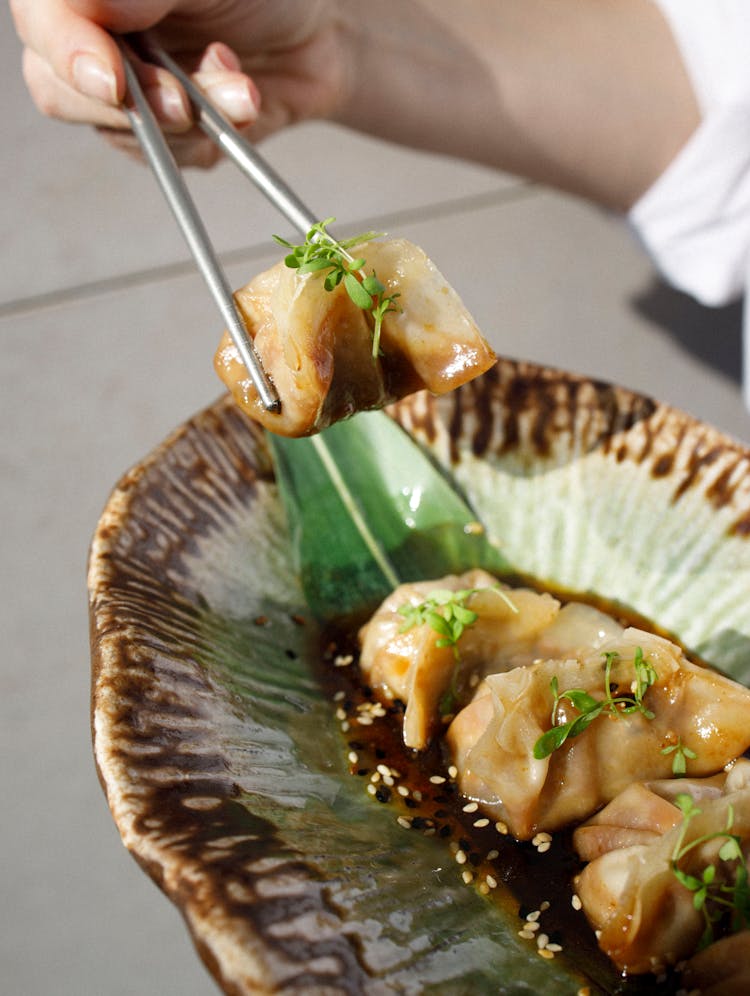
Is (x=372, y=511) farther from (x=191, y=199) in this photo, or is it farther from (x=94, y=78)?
(x=94, y=78)

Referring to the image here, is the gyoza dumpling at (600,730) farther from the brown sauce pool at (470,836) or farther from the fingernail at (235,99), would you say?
the fingernail at (235,99)

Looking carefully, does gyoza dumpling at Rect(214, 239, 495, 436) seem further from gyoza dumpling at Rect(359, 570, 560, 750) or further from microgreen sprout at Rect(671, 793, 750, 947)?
microgreen sprout at Rect(671, 793, 750, 947)

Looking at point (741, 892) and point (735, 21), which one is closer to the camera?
point (741, 892)

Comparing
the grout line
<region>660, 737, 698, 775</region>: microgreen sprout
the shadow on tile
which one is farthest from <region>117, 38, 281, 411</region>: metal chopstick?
the shadow on tile

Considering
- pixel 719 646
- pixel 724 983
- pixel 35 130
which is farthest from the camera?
pixel 35 130

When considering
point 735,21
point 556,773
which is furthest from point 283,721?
point 735,21

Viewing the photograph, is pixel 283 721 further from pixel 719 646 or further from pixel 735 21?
pixel 735 21

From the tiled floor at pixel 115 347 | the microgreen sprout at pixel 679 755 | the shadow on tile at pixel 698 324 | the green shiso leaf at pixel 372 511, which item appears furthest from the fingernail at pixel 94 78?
the shadow on tile at pixel 698 324
